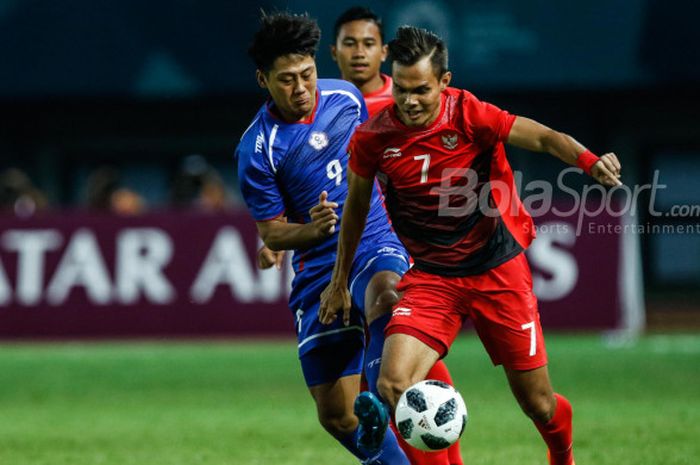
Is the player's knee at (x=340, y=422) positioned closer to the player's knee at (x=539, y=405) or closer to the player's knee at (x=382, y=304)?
the player's knee at (x=382, y=304)

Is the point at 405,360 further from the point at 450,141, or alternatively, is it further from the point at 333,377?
the point at 450,141

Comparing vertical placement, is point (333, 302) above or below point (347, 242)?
below

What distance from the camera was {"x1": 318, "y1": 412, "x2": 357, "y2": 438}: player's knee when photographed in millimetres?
7516

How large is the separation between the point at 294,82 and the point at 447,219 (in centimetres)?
113

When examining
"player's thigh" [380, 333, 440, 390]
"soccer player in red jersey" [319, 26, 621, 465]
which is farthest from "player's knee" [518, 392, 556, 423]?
"player's thigh" [380, 333, 440, 390]

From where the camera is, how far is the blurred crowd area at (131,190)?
18000 mm

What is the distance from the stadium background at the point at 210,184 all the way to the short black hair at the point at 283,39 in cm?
528

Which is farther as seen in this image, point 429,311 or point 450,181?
point 450,181

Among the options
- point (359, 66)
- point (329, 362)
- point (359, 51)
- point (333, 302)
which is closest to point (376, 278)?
point (333, 302)

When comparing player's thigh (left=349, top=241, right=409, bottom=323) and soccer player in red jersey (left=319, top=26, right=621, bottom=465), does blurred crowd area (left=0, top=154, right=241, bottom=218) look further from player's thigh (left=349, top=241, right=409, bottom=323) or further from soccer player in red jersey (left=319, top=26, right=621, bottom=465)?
soccer player in red jersey (left=319, top=26, right=621, bottom=465)

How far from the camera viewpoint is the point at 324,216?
713 centimetres

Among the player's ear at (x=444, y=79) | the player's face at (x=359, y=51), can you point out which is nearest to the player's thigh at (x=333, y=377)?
the player's ear at (x=444, y=79)

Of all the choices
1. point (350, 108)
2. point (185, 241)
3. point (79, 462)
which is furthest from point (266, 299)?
point (350, 108)

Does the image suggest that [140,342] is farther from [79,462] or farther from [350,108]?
[350,108]
